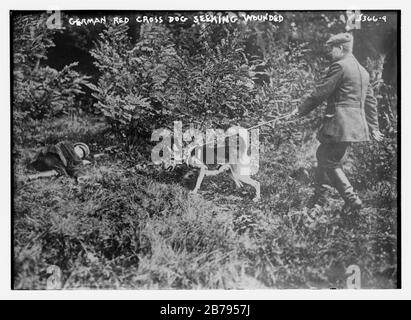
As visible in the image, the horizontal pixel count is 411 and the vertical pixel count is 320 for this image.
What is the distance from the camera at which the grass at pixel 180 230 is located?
4.46 m

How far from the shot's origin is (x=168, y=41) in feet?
14.8

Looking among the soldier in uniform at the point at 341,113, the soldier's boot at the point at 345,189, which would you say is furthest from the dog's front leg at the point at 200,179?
the soldier's boot at the point at 345,189

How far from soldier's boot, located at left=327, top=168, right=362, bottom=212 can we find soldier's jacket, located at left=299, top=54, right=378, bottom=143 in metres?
0.26

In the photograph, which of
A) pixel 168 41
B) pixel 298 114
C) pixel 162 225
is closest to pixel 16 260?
pixel 162 225

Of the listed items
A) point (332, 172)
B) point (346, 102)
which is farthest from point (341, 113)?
point (332, 172)

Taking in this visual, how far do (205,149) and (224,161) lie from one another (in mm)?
178

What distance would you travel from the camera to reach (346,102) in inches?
177

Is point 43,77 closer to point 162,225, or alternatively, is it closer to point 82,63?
point 82,63

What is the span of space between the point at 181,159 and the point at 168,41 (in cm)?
93

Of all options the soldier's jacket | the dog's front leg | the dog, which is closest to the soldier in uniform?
the soldier's jacket

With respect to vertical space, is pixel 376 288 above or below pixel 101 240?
below

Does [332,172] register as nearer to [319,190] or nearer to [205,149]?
[319,190]

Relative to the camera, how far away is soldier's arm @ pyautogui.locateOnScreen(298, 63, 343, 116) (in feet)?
14.7

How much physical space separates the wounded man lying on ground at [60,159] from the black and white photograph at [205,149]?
11mm
